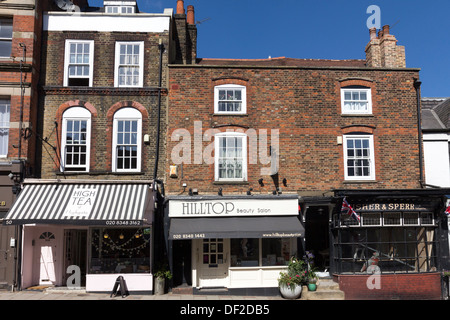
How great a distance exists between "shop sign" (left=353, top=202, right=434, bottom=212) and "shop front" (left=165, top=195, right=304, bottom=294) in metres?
2.33

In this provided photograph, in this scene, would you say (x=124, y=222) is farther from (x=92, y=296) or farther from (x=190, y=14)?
(x=190, y=14)

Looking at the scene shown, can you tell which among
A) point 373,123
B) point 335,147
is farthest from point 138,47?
point 373,123

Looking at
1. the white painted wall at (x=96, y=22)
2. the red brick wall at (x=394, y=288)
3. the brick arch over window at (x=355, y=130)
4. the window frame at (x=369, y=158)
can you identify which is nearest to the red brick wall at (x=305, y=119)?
the brick arch over window at (x=355, y=130)

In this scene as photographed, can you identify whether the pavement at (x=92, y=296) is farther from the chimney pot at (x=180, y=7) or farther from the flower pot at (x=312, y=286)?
the chimney pot at (x=180, y=7)

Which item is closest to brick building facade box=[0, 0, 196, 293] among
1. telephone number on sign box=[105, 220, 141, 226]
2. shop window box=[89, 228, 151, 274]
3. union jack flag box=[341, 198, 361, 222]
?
shop window box=[89, 228, 151, 274]

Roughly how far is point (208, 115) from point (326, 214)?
666cm

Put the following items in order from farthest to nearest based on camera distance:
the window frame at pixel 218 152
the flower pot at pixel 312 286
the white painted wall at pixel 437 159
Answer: the white painted wall at pixel 437 159 < the window frame at pixel 218 152 < the flower pot at pixel 312 286

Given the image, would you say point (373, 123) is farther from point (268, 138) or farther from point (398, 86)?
point (268, 138)

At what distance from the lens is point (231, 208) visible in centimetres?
1496

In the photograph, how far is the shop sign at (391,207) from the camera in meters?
14.8

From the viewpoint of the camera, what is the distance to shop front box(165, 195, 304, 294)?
1488 centimetres

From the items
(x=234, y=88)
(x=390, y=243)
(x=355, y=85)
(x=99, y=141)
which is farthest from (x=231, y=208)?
(x=355, y=85)

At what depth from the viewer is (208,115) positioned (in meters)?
15.8

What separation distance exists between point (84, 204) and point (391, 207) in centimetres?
1085
